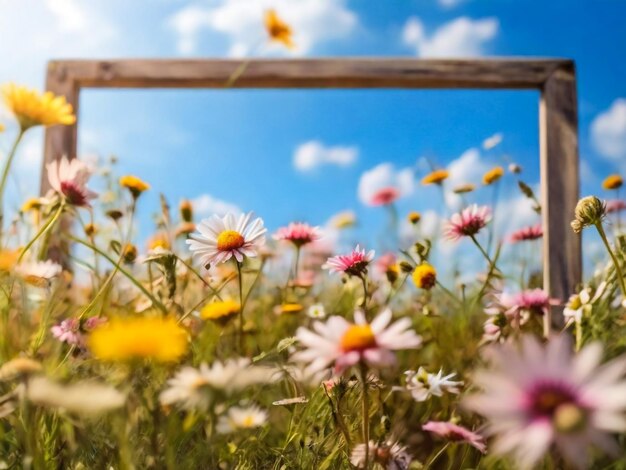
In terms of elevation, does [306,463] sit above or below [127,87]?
below

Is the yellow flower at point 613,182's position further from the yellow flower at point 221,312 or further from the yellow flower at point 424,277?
the yellow flower at point 221,312

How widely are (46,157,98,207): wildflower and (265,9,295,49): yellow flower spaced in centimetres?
64

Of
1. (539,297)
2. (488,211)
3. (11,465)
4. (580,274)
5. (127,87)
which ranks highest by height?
(127,87)

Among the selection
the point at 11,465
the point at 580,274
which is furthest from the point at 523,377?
the point at 580,274

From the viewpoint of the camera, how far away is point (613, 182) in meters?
1.85

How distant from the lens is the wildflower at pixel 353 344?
0.45 m

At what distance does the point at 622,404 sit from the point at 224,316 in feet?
1.26

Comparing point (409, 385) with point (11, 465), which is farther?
point (409, 385)

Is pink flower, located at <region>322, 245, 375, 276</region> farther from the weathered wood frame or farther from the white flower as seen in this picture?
the weathered wood frame

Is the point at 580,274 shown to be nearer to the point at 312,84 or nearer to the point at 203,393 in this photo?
the point at 312,84

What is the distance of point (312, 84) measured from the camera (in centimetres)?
195

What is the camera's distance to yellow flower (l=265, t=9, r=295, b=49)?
135cm

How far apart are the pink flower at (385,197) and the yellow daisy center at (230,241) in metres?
1.25

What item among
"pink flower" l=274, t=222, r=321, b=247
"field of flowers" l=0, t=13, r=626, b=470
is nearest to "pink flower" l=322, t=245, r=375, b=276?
"field of flowers" l=0, t=13, r=626, b=470
